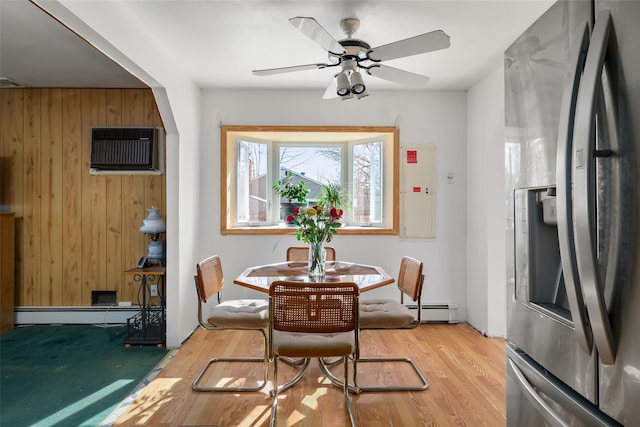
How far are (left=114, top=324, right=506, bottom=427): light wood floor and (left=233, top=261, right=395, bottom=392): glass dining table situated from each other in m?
0.09

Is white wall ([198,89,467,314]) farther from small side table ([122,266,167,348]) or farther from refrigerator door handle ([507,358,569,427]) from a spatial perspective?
refrigerator door handle ([507,358,569,427])

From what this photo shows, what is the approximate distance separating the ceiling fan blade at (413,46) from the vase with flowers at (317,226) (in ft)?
3.26

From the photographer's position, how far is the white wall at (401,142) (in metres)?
3.94

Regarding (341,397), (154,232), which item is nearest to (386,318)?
(341,397)

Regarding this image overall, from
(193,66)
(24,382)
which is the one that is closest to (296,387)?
(24,382)

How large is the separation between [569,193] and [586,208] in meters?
0.06

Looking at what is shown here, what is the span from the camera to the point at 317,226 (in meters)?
2.56

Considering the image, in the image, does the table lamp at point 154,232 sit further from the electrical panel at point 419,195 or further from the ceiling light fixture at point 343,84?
the electrical panel at point 419,195

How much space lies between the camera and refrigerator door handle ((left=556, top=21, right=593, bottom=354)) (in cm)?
75

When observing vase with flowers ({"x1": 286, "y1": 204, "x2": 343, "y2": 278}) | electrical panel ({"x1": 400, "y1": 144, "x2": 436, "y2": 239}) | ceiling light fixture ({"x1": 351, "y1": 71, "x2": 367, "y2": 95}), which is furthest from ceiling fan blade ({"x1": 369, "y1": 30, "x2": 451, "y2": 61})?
electrical panel ({"x1": 400, "y1": 144, "x2": 436, "y2": 239})

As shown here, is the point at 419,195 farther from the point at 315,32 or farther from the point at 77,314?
the point at 77,314

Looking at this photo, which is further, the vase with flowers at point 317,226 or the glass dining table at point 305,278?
the vase with flowers at point 317,226

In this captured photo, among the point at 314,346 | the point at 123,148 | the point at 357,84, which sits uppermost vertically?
the point at 357,84

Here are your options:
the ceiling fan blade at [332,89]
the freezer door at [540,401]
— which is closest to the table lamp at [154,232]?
the ceiling fan blade at [332,89]
